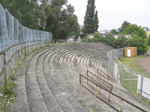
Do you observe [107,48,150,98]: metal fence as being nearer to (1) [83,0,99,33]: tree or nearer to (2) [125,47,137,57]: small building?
(2) [125,47,137,57]: small building

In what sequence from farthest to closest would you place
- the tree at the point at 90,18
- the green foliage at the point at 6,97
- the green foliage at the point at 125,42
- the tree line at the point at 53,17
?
the tree at the point at 90,18
the green foliage at the point at 125,42
the tree line at the point at 53,17
the green foliage at the point at 6,97

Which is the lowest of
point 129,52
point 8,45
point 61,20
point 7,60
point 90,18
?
point 129,52

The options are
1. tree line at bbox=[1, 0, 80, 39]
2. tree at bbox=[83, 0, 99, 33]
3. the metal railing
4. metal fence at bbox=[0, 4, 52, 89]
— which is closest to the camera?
the metal railing

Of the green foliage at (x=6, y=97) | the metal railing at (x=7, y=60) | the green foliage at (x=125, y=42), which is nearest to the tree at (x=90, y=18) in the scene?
the green foliage at (x=125, y=42)

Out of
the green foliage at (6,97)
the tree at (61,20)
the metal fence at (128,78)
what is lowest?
the metal fence at (128,78)

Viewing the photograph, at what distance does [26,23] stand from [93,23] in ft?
91.2

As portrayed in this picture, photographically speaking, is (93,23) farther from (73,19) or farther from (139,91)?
(139,91)

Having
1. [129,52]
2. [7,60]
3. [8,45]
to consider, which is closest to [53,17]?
[129,52]

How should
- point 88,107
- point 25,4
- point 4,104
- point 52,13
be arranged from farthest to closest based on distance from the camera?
point 52,13 < point 25,4 < point 88,107 < point 4,104

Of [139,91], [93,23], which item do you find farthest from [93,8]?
[139,91]

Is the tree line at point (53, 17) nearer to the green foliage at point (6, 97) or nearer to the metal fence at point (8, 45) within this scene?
the metal fence at point (8, 45)

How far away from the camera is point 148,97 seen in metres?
8.29

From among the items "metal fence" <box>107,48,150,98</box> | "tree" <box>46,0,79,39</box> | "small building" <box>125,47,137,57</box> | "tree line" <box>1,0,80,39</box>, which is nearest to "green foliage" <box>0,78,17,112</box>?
"metal fence" <box>107,48,150,98</box>

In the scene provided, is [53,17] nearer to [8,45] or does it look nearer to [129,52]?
[129,52]
